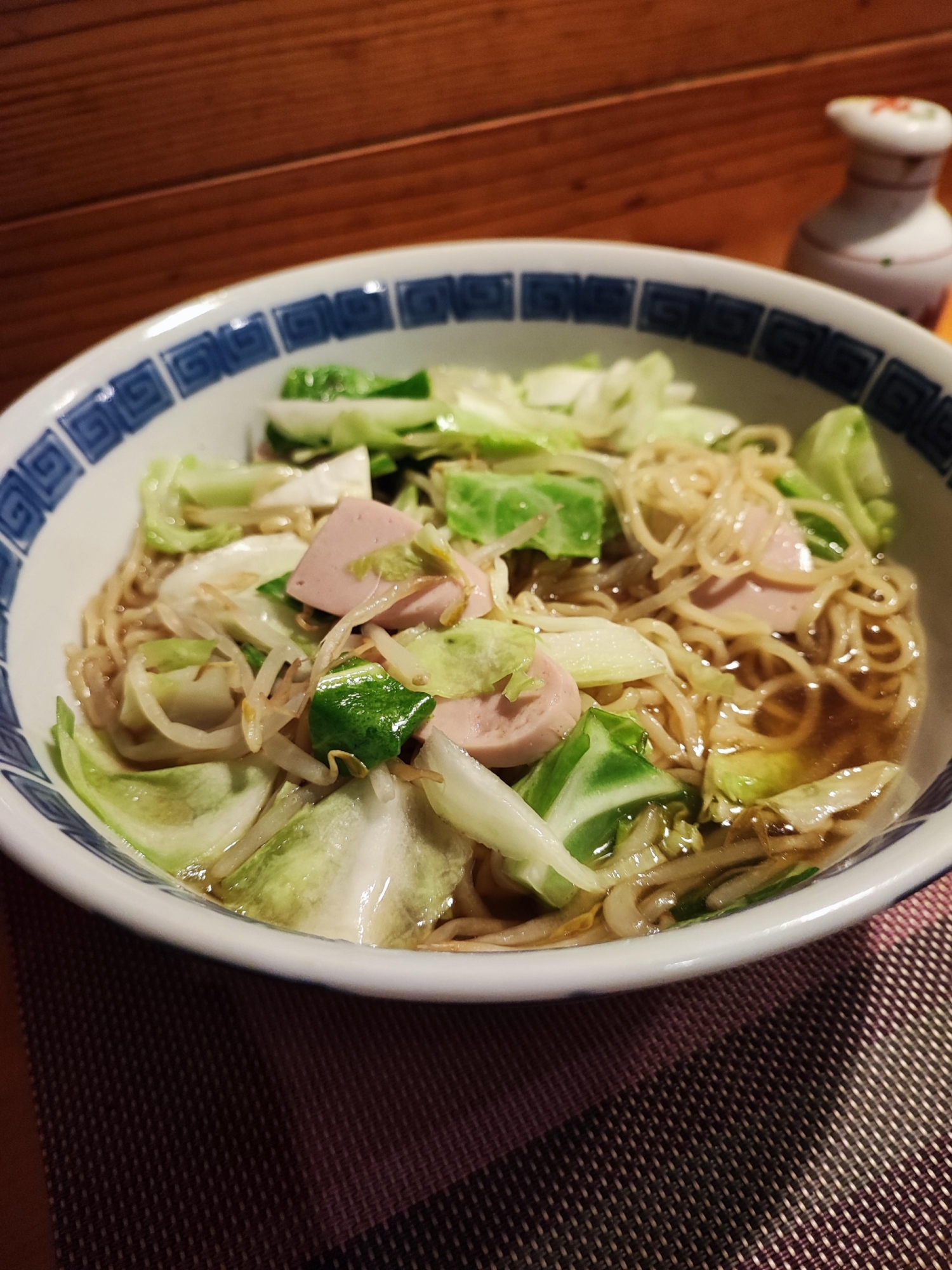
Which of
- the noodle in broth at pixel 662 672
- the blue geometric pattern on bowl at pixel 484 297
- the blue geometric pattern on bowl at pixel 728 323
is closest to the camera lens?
the noodle in broth at pixel 662 672

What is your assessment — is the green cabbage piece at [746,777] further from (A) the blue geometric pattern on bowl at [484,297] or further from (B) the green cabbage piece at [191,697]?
(A) the blue geometric pattern on bowl at [484,297]

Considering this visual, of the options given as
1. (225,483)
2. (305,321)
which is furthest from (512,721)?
(305,321)

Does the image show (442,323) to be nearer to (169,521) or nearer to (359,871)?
(169,521)

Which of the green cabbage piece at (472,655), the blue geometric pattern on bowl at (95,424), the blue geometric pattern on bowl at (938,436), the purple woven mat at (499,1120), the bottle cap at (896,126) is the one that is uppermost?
the bottle cap at (896,126)

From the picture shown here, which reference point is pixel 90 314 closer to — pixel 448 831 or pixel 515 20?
pixel 515 20

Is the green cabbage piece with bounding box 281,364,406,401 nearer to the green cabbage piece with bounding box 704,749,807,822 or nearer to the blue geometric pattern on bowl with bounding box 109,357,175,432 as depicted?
the blue geometric pattern on bowl with bounding box 109,357,175,432

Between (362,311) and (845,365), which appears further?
(362,311)

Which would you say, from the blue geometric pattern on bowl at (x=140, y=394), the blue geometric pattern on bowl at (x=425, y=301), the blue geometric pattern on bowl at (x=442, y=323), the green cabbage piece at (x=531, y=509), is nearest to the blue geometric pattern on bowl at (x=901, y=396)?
the blue geometric pattern on bowl at (x=442, y=323)
